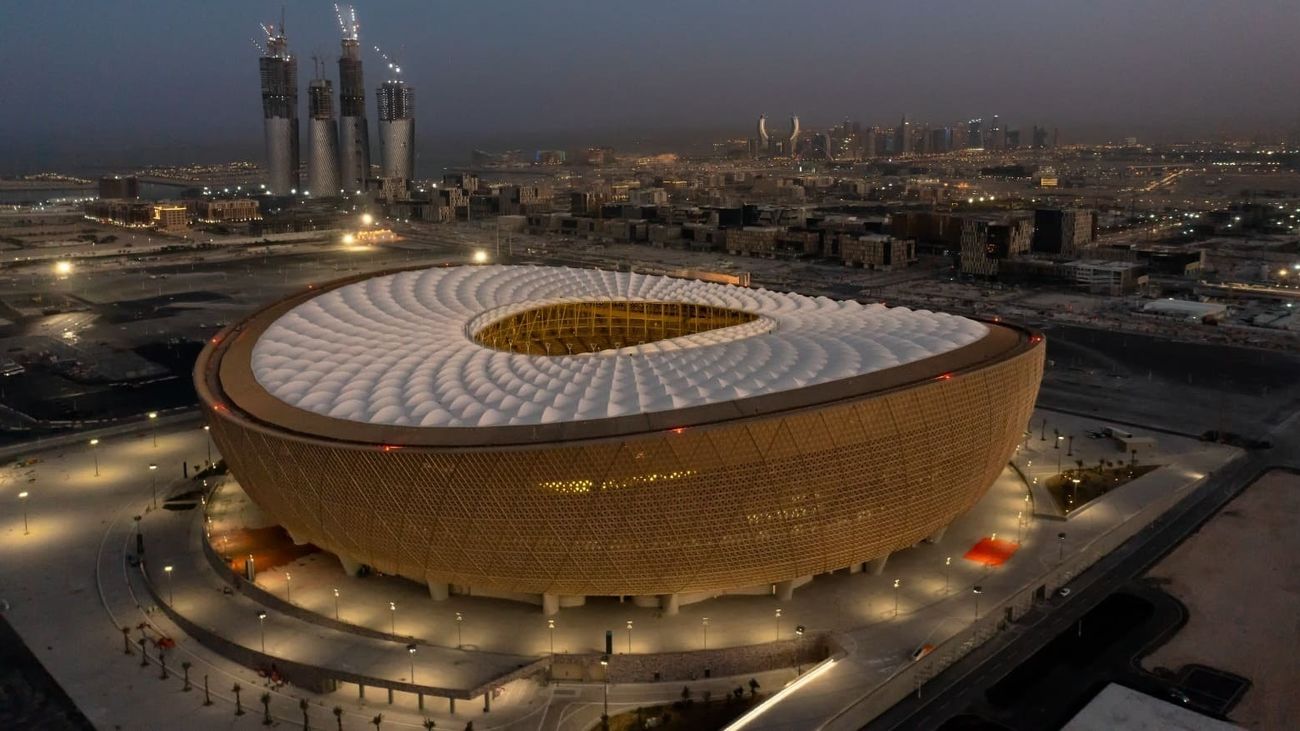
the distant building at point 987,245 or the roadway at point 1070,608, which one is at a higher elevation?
the distant building at point 987,245

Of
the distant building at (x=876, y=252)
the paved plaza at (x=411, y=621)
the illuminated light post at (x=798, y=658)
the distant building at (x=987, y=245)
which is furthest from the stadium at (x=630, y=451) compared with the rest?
the distant building at (x=876, y=252)

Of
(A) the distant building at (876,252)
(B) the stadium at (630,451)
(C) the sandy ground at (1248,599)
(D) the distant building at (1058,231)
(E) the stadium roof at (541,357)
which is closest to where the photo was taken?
(B) the stadium at (630,451)

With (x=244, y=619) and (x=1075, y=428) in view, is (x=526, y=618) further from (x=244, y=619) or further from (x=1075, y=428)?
(x=1075, y=428)

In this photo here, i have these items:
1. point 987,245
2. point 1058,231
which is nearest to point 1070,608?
point 987,245

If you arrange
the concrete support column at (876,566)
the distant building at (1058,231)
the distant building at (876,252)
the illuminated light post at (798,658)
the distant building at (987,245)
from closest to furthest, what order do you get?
the illuminated light post at (798,658) < the concrete support column at (876,566) < the distant building at (987,245) < the distant building at (876,252) < the distant building at (1058,231)

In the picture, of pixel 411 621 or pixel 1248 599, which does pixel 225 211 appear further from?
pixel 1248 599

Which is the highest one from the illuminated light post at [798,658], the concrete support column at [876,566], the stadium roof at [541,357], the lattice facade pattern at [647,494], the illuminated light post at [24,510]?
the stadium roof at [541,357]

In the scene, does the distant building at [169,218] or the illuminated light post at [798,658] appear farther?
the distant building at [169,218]

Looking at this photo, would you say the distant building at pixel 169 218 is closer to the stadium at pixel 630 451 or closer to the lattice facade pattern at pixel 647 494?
the stadium at pixel 630 451
